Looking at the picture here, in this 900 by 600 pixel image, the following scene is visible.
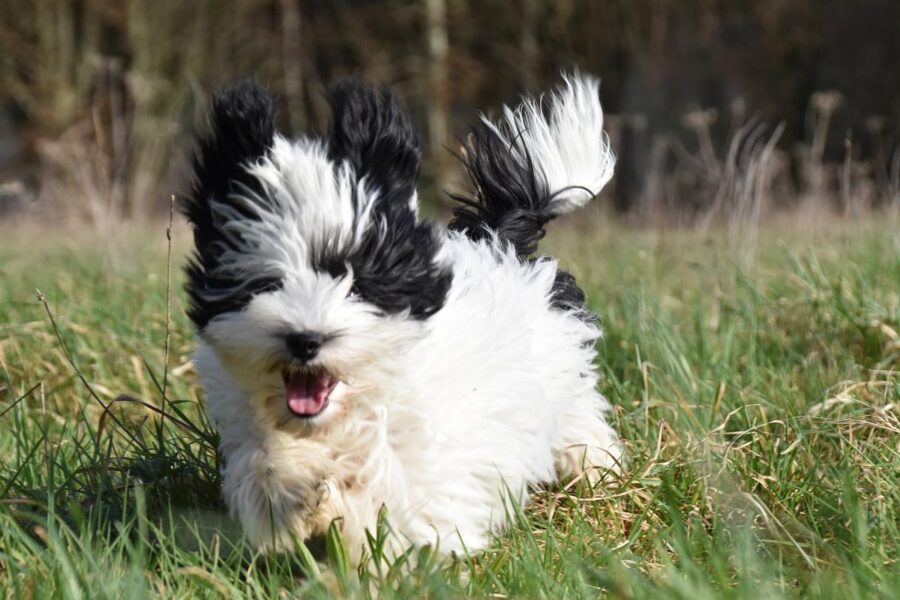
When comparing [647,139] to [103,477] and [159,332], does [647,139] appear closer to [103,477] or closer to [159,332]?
[159,332]

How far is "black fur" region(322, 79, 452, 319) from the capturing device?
2.47 m

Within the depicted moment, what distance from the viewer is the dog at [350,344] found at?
2.39 m

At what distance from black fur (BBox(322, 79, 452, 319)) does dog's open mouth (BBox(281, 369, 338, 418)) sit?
216 millimetres

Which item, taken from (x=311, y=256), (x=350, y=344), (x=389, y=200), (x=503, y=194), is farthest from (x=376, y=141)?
(x=503, y=194)

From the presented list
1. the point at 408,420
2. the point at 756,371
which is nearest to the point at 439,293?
the point at 408,420

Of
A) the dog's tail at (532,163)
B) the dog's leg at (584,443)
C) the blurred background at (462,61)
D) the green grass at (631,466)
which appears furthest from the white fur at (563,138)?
the blurred background at (462,61)

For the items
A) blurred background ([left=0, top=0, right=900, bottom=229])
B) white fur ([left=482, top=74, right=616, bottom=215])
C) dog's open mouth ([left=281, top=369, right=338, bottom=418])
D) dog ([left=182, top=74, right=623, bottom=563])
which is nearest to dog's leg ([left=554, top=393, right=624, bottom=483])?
dog ([left=182, top=74, right=623, bottom=563])

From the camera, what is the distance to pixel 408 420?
2.65m

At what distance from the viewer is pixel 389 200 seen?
8.39ft

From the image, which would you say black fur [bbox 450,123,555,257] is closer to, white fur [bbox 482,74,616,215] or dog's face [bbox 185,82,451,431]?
white fur [bbox 482,74,616,215]

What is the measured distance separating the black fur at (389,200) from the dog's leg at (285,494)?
0.42 m

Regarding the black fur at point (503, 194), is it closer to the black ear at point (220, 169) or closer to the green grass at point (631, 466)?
the green grass at point (631, 466)

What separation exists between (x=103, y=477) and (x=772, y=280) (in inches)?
124

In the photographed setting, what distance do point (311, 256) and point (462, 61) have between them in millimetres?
15038
